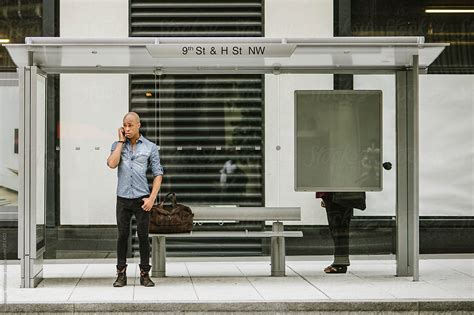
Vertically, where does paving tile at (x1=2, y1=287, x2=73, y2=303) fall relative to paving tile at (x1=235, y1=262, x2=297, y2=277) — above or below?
below

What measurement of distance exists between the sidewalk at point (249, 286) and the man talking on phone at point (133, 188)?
13.2 inches

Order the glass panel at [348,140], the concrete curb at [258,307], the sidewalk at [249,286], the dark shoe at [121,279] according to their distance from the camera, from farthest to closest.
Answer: the glass panel at [348,140] < the dark shoe at [121,279] < the sidewalk at [249,286] < the concrete curb at [258,307]

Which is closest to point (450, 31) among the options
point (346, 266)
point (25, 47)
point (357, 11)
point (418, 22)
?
point (418, 22)

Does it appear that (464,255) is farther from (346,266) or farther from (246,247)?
(246,247)

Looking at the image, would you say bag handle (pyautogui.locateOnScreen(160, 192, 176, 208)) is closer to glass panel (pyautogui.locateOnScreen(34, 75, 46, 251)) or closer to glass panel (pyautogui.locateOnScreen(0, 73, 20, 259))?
glass panel (pyautogui.locateOnScreen(34, 75, 46, 251))

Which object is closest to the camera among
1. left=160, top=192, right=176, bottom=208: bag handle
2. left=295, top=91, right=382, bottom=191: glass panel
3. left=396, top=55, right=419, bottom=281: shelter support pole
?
left=160, top=192, right=176, bottom=208: bag handle

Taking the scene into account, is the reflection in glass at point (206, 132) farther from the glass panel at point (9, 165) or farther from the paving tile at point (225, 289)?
the glass panel at point (9, 165)

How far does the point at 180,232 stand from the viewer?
11180 mm

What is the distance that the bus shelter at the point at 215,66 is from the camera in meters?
10.7

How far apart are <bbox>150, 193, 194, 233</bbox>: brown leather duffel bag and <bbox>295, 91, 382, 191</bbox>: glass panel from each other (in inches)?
69.6

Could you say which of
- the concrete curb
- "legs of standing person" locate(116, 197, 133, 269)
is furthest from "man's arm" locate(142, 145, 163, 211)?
the concrete curb

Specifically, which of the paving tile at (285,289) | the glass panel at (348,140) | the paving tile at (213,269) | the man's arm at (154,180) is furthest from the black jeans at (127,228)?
the glass panel at (348,140)

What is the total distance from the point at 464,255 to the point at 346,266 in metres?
2.26

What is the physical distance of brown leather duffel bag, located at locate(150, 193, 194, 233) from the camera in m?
11.1
